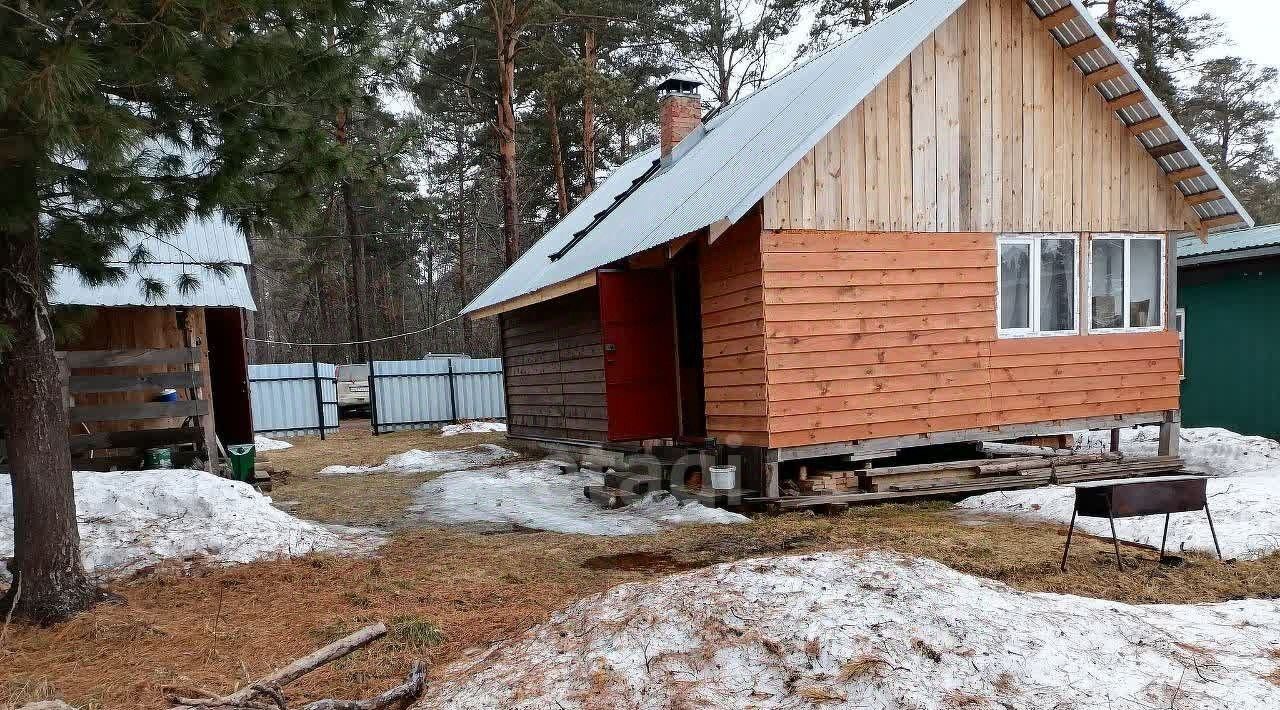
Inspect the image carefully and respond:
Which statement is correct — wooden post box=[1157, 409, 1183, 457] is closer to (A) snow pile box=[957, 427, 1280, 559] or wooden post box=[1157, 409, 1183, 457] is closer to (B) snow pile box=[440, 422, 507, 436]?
(A) snow pile box=[957, 427, 1280, 559]

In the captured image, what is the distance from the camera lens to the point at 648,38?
71.8 ft

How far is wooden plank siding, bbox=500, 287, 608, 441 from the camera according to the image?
11742 millimetres

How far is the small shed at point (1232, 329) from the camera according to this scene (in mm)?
11867

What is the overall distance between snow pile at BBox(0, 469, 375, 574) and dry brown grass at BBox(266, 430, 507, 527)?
4.48ft

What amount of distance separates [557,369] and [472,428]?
6804 millimetres

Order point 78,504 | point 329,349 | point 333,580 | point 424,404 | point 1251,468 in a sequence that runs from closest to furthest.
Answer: point 333,580 < point 78,504 < point 1251,468 < point 424,404 < point 329,349

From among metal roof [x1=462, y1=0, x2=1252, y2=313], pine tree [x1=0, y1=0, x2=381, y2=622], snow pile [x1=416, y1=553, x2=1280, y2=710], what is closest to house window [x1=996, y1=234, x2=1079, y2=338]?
metal roof [x1=462, y1=0, x2=1252, y2=313]

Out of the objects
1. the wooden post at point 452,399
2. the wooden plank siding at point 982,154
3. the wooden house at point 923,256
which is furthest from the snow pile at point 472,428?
the wooden plank siding at point 982,154

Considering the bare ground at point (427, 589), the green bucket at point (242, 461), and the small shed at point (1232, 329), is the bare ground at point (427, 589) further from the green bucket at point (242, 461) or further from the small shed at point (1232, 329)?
the small shed at point (1232, 329)

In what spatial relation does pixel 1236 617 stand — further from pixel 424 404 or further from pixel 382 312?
pixel 382 312

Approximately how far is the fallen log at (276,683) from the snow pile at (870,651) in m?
0.51

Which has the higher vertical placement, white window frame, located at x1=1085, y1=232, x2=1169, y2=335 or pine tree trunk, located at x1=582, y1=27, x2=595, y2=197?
pine tree trunk, located at x1=582, y1=27, x2=595, y2=197

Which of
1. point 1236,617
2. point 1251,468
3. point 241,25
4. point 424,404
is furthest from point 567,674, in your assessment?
point 424,404

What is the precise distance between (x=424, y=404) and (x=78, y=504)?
13.7 m
